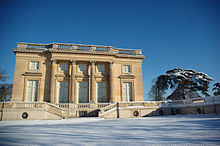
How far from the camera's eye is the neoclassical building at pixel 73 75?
20531mm

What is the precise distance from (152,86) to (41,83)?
28963mm

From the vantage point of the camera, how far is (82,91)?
2195cm

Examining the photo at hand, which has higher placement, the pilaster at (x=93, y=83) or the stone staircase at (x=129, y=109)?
the pilaster at (x=93, y=83)

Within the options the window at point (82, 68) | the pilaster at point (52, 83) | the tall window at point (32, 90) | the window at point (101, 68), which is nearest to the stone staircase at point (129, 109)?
the window at point (101, 68)

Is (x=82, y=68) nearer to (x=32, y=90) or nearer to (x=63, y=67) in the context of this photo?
(x=63, y=67)

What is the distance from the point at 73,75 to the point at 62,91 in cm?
267

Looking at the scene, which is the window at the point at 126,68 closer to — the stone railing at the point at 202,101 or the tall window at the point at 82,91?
the tall window at the point at 82,91

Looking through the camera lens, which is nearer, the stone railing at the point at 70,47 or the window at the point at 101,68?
the stone railing at the point at 70,47

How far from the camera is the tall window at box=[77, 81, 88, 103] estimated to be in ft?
71.3

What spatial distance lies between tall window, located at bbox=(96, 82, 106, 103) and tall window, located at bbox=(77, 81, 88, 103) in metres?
1.63

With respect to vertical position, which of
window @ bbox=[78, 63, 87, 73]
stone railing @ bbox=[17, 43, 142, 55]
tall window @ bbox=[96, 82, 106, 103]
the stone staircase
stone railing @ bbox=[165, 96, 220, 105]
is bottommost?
the stone staircase

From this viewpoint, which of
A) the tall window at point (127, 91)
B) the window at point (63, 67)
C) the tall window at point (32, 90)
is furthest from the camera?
the tall window at point (127, 91)

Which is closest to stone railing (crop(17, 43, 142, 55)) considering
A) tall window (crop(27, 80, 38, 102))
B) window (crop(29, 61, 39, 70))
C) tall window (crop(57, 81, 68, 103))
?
window (crop(29, 61, 39, 70))

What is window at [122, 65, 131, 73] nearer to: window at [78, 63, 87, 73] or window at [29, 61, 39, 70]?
window at [78, 63, 87, 73]
